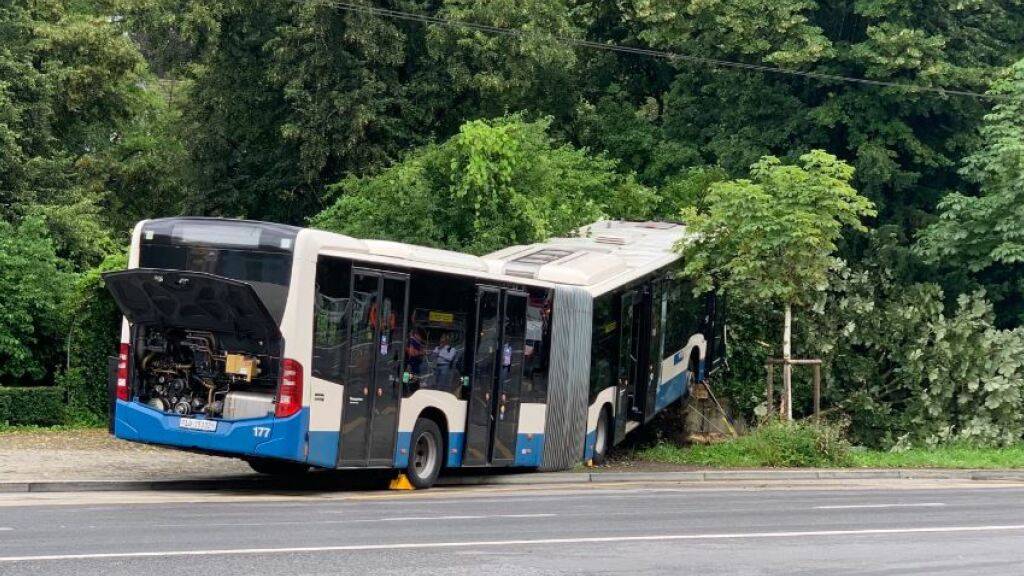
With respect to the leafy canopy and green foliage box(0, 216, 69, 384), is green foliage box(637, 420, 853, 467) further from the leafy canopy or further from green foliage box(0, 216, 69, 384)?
green foliage box(0, 216, 69, 384)

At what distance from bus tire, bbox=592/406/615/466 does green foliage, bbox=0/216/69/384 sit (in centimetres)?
1069

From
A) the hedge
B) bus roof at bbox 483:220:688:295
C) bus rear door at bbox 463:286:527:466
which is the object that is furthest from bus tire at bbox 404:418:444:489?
the hedge

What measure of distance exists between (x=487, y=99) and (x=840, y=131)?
9.75 metres

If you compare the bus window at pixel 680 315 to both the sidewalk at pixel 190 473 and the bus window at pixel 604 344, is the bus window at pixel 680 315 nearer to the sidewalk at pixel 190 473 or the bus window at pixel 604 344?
the bus window at pixel 604 344

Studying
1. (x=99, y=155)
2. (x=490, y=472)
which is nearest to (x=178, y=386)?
(x=490, y=472)

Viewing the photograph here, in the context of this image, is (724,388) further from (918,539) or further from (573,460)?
(918,539)

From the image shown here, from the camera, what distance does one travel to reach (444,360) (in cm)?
2081

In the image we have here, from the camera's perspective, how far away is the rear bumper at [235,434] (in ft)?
57.8

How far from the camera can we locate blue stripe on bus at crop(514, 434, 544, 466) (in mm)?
23000

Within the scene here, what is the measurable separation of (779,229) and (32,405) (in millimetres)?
14222

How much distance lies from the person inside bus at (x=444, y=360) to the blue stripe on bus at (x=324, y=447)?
8.49 feet

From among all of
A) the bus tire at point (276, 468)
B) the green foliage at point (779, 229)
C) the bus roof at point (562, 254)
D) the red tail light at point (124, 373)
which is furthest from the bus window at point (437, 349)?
the green foliage at point (779, 229)

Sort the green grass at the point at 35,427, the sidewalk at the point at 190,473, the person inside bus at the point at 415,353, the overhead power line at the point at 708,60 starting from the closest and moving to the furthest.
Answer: the sidewalk at the point at 190,473 < the person inside bus at the point at 415,353 < the green grass at the point at 35,427 < the overhead power line at the point at 708,60

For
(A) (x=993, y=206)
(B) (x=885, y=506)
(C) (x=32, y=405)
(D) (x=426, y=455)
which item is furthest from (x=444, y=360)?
(A) (x=993, y=206)
